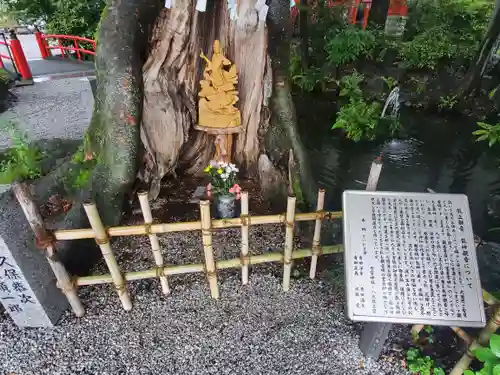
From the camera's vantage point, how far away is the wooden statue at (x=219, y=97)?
4.09m

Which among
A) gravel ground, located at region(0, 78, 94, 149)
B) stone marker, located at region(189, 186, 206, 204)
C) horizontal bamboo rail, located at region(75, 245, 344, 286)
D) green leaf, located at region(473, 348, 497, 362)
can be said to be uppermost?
green leaf, located at region(473, 348, 497, 362)

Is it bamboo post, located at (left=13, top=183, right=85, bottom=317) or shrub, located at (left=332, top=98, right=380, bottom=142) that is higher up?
bamboo post, located at (left=13, top=183, right=85, bottom=317)

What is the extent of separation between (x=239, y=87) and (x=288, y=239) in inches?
89.0

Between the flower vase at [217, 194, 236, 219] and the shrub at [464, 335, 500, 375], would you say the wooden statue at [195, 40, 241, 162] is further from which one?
the shrub at [464, 335, 500, 375]

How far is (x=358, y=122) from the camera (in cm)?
766

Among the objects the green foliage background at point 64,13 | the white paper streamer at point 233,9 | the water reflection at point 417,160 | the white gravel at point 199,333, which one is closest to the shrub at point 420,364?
the white gravel at point 199,333

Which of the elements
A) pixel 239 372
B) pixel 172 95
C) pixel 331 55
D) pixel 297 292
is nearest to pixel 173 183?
pixel 172 95

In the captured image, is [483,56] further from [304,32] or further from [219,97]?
[219,97]

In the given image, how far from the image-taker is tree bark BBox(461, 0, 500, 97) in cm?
784

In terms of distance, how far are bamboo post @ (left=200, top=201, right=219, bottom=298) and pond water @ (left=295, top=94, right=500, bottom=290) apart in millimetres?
2593

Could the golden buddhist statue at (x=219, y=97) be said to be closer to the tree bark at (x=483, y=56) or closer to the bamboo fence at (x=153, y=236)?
the bamboo fence at (x=153, y=236)

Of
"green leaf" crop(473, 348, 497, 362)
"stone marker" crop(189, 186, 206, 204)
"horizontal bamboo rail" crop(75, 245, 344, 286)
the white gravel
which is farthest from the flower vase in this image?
"green leaf" crop(473, 348, 497, 362)

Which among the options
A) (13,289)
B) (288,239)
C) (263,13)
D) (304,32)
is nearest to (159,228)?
(288,239)

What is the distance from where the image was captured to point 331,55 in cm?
1005
